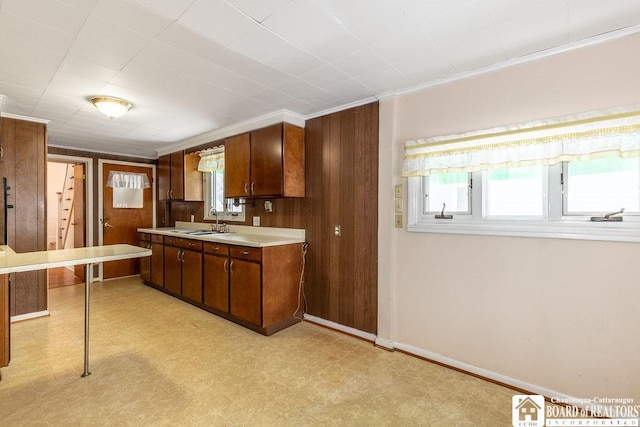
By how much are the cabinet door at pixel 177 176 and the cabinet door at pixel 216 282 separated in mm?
1706

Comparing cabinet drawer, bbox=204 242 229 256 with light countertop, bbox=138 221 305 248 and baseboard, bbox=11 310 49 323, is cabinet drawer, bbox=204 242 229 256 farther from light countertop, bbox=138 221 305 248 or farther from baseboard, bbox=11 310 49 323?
baseboard, bbox=11 310 49 323

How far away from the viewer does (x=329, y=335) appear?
3.02 meters

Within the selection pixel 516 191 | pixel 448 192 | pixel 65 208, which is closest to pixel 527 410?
pixel 516 191

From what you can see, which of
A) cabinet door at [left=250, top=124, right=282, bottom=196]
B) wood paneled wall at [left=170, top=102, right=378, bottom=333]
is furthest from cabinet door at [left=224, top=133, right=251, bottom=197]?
wood paneled wall at [left=170, top=102, right=378, bottom=333]

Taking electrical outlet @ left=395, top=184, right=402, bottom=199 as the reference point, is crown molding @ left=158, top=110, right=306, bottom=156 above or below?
above

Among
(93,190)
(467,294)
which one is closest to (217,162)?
(93,190)

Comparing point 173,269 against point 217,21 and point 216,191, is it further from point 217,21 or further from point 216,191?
point 217,21

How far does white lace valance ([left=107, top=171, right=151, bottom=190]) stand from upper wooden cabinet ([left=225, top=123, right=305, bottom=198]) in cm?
298

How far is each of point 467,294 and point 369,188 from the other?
4.04 feet

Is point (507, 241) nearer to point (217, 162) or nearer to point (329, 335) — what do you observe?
point (329, 335)

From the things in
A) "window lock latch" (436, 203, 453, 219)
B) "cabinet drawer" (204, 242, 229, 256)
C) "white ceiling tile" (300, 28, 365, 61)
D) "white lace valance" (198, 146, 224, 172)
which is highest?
"white ceiling tile" (300, 28, 365, 61)

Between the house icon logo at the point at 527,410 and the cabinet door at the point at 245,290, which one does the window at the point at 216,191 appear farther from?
the house icon logo at the point at 527,410

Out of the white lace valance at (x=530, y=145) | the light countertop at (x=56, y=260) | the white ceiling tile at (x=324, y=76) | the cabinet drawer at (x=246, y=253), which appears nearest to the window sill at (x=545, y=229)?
the white lace valance at (x=530, y=145)

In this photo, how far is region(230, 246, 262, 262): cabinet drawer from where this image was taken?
296 cm
